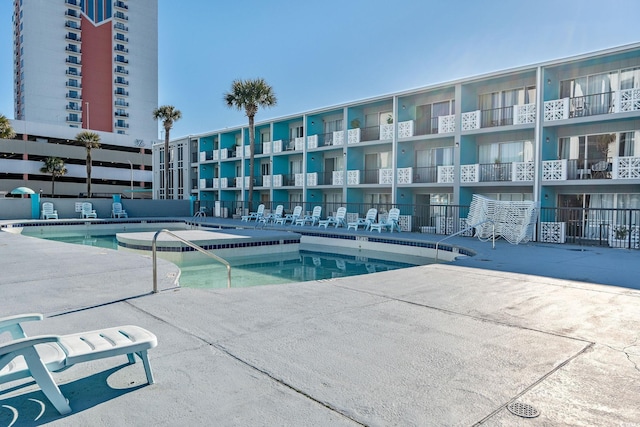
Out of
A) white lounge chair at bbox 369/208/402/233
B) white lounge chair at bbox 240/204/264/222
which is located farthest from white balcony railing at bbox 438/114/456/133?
white lounge chair at bbox 240/204/264/222

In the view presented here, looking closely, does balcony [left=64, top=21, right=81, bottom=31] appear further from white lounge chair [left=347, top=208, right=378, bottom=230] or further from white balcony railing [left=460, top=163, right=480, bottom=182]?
white balcony railing [left=460, top=163, right=480, bottom=182]

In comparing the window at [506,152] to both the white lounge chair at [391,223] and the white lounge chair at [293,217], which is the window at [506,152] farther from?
the white lounge chair at [293,217]

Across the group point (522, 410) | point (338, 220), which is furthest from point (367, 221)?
point (522, 410)

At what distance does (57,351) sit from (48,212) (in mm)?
24646

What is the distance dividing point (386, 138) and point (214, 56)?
49.9ft

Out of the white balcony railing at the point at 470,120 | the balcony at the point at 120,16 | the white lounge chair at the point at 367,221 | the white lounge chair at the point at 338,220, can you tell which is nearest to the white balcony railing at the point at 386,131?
the white balcony railing at the point at 470,120

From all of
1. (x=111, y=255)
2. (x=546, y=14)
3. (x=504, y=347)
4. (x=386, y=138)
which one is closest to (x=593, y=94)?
(x=546, y=14)

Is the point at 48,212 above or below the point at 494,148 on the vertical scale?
below

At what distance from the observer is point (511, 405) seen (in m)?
2.58

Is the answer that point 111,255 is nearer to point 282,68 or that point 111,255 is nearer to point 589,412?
point 589,412

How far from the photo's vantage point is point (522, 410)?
2.52 meters

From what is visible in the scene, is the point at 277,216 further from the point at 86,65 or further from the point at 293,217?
the point at 86,65

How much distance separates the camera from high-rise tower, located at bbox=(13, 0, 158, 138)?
62.1m

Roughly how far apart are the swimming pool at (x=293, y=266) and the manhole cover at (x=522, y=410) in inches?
292
